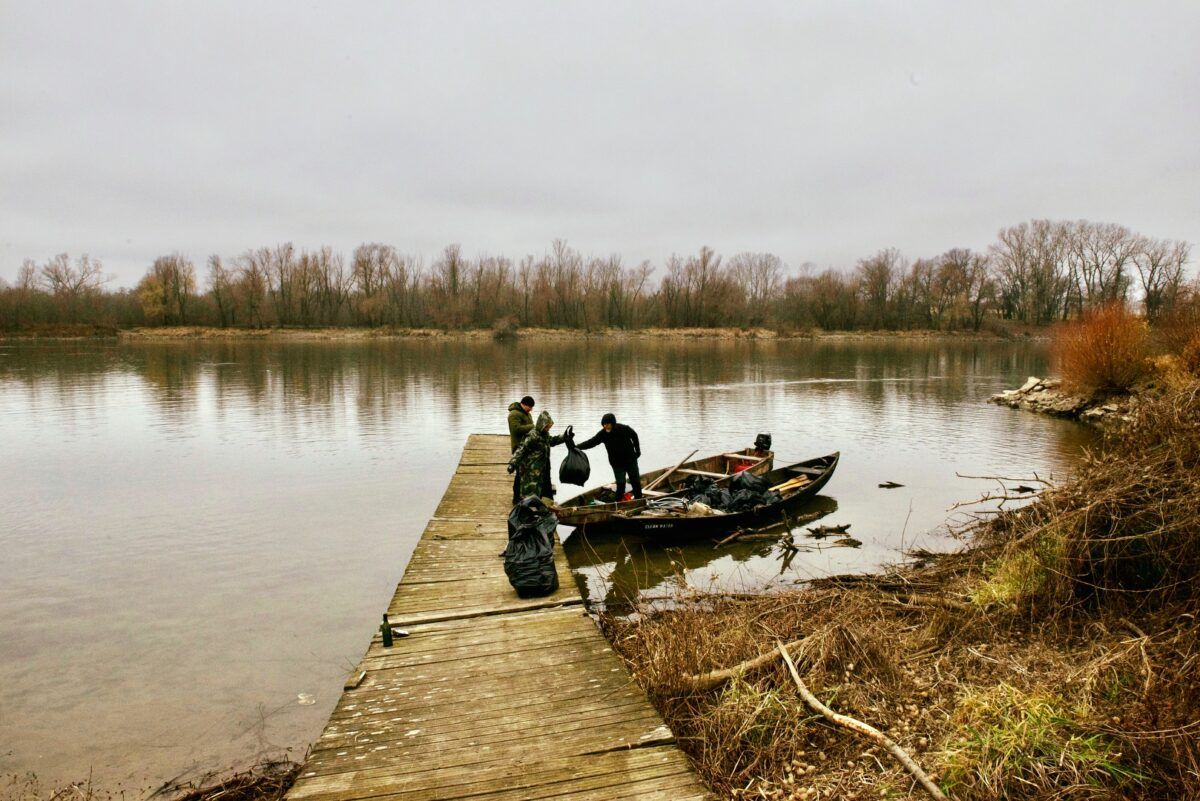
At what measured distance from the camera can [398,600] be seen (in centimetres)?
734

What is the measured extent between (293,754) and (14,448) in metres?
18.7

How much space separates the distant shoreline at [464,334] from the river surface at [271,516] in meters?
47.3

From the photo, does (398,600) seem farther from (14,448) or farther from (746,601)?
(14,448)

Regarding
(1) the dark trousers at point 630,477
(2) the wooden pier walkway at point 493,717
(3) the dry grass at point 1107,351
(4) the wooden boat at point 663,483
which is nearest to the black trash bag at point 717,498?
(4) the wooden boat at point 663,483

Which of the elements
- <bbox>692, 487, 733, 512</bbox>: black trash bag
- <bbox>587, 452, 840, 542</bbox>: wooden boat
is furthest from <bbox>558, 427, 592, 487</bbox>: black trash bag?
<bbox>692, 487, 733, 512</bbox>: black trash bag

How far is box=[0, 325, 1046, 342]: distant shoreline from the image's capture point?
75.8 m

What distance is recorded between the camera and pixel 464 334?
281 feet

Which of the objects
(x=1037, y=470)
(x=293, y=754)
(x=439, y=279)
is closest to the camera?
(x=293, y=754)

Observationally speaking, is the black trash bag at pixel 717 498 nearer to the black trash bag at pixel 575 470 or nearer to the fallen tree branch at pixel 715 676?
the black trash bag at pixel 575 470

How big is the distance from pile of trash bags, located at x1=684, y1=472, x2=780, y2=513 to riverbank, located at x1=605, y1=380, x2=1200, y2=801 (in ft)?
12.9

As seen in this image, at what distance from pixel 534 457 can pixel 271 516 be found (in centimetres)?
658

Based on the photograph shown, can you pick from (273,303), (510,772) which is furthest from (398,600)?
(273,303)

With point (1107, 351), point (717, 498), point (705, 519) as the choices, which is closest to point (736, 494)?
point (717, 498)

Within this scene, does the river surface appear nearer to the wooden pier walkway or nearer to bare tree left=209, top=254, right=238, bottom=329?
the wooden pier walkway
